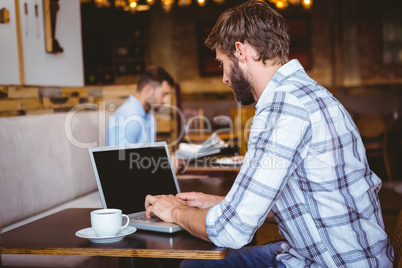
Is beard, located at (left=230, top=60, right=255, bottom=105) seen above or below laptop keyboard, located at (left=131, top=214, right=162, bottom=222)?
above

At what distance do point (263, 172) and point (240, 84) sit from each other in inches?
16.9

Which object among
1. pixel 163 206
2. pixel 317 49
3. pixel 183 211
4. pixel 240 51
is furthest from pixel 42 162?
pixel 317 49

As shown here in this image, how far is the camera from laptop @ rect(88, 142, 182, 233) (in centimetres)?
154

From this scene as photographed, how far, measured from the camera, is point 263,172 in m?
1.16

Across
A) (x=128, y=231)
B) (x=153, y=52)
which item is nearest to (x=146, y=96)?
(x=128, y=231)

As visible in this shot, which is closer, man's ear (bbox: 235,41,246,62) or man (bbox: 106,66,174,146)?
man's ear (bbox: 235,41,246,62)

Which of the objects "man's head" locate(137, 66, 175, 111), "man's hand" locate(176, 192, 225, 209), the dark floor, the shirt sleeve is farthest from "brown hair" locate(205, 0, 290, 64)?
the dark floor

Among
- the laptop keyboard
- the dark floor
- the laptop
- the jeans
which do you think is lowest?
the dark floor

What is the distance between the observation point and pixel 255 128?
4.07 ft

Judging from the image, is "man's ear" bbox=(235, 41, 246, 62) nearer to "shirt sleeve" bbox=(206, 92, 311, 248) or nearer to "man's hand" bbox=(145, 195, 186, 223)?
"shirt sleeve" bbox=(206, 92, 311, 248)

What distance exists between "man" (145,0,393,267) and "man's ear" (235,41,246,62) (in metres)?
0.07

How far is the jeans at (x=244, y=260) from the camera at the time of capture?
1619 millimetres

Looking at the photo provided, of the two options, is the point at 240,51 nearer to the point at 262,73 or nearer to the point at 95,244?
the point at 262,73

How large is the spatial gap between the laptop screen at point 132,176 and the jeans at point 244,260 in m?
0.30
